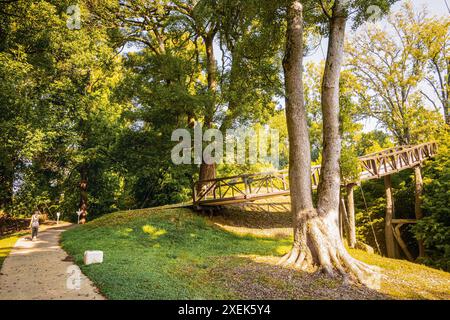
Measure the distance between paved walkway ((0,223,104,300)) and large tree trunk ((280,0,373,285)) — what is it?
5.16 metres

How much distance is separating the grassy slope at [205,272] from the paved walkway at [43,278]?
1.02 ft

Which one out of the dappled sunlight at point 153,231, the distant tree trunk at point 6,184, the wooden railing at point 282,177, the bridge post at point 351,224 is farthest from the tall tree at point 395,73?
the distant tree trunk at point 6,184

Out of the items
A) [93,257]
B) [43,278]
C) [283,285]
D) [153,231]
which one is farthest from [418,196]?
[43,278]

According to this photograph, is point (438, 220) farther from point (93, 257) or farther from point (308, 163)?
point (93, 257)

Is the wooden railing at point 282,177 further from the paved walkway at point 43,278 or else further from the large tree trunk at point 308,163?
the paved walkway at point 43,278

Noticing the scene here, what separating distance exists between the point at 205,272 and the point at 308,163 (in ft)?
14.0

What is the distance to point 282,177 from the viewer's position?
50.2ft

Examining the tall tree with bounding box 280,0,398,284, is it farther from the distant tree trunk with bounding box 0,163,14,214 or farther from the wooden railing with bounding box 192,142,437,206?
the distant tree trunk with bounding box 0,163,14,214

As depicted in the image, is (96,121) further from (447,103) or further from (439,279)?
(447,103)

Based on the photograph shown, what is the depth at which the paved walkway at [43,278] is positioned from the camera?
5.84 metres

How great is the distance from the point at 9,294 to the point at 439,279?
11.3 metres

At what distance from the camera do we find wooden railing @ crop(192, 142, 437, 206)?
14.4m

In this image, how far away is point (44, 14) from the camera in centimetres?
1329
